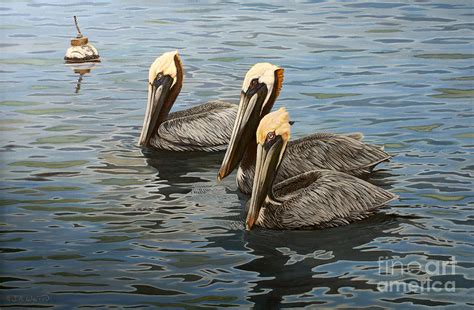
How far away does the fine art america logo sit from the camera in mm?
5223

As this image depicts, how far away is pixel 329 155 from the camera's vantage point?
6840 mm

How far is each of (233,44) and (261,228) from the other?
429 cm

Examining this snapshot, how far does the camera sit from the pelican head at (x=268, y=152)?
6008 millimetres

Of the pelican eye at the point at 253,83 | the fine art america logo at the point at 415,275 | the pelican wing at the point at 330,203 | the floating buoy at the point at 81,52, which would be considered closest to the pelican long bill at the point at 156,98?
the pelican eye at the point at 253,83

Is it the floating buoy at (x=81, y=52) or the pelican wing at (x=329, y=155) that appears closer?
the pelican wing at (x=329, y=155)

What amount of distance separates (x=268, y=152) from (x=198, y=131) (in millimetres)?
1797

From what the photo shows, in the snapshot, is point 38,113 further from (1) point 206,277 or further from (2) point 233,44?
(1) point 206,277

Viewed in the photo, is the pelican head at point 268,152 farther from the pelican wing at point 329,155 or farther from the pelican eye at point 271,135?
the pelican wing at point 329,155

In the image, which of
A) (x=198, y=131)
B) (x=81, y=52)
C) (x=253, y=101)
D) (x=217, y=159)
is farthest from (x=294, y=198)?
(x=81, y=52)

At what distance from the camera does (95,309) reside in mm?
5141

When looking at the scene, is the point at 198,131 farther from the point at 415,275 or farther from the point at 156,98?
the point at 415,275

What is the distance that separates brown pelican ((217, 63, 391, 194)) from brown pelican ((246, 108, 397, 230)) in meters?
0.60

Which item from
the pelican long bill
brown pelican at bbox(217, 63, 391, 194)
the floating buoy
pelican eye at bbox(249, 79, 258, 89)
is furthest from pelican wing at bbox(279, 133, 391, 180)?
the floating buoy

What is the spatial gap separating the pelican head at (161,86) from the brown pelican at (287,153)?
123 cm
